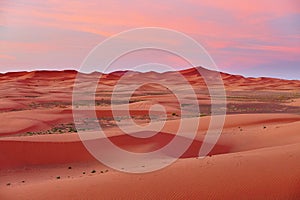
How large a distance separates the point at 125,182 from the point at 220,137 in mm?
8866

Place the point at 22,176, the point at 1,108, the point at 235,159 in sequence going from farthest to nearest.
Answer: the point at 1,108 < the point at 22,176 < the point at 235,159

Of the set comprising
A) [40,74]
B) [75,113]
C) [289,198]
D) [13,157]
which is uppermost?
[40,74]

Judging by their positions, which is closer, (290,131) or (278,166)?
(278,166)

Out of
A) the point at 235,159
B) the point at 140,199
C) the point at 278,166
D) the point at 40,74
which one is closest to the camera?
the point at 140,199

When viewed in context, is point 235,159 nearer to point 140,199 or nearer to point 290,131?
point 140,199

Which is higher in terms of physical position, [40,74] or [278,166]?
[40,74]

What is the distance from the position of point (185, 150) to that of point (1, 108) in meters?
24.0

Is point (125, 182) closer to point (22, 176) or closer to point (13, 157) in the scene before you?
point (22, 176)

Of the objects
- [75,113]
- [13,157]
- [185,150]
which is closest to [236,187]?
[185,150]

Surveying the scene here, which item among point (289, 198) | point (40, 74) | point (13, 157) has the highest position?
point (40, 74)

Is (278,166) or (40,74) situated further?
(40,74)

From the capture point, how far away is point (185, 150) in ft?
48.4

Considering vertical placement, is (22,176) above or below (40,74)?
below

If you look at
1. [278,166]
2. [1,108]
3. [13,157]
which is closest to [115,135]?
[13,157]
